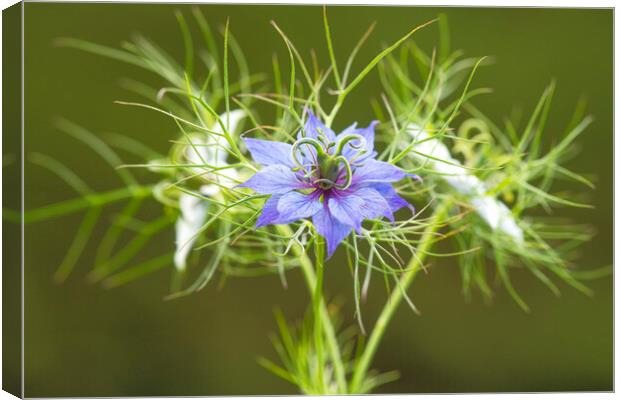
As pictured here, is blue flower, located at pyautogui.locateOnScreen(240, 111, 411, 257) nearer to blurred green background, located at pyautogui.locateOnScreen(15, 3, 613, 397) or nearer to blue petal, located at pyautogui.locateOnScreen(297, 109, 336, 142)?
blue petal, located at pyautogui.locateOnScreen(297, 109, 336, 142)

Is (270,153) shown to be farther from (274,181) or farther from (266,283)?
(266,283)

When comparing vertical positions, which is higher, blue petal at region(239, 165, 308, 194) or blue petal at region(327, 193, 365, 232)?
blue petal at region(239, 165, 308, 194)

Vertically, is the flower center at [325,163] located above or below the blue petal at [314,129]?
below

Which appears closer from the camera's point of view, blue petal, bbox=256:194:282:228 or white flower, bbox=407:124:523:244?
blue petal, bbox=256:194:282:228

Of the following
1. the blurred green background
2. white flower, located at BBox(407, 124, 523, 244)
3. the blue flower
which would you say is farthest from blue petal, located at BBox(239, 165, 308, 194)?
the blurred green background

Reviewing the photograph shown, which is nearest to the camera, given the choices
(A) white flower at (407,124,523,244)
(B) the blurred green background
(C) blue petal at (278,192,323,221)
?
(C) blue petal at (278,192,323,221)

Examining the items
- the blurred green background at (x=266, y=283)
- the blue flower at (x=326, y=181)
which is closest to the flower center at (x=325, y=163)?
the blue flower at (x=326, y=181)

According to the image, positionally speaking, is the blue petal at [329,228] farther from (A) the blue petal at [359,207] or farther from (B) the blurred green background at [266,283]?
(B) the blurred green background at [266,283]
